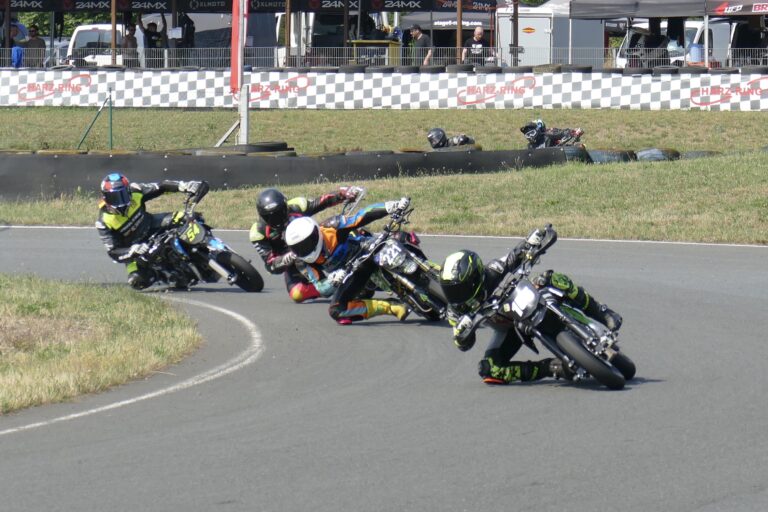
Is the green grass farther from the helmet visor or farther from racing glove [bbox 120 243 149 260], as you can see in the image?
racing glove [bbox 120 243 149 260]

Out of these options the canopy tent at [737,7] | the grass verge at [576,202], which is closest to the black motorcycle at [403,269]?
the grass verge at [576,202]

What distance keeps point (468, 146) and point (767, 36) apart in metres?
10.8

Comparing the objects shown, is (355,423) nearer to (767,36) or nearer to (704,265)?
(704,265)

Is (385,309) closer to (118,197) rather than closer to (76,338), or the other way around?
(76,338)

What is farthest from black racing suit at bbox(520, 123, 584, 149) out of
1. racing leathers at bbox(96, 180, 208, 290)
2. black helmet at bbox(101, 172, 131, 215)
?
black helmet at bbox(101, 172, 131, 215)

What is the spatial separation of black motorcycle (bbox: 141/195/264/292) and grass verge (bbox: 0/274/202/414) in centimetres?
48

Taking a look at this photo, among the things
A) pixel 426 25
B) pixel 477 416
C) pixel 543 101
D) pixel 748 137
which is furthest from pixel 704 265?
pixel 426 25

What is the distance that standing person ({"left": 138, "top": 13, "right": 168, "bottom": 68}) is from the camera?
28.0 metres

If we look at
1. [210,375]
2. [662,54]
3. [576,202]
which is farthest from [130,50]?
[210,375]

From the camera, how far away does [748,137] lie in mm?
23688

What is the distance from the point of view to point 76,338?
973 centimetres

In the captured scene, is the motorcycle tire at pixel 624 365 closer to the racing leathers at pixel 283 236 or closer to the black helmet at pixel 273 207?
the racing leathers at pixel 283 236

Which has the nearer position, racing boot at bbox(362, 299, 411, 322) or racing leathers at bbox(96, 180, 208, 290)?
racing boot at bbox(362, 299, 411, 322)

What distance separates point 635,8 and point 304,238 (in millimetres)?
20179
